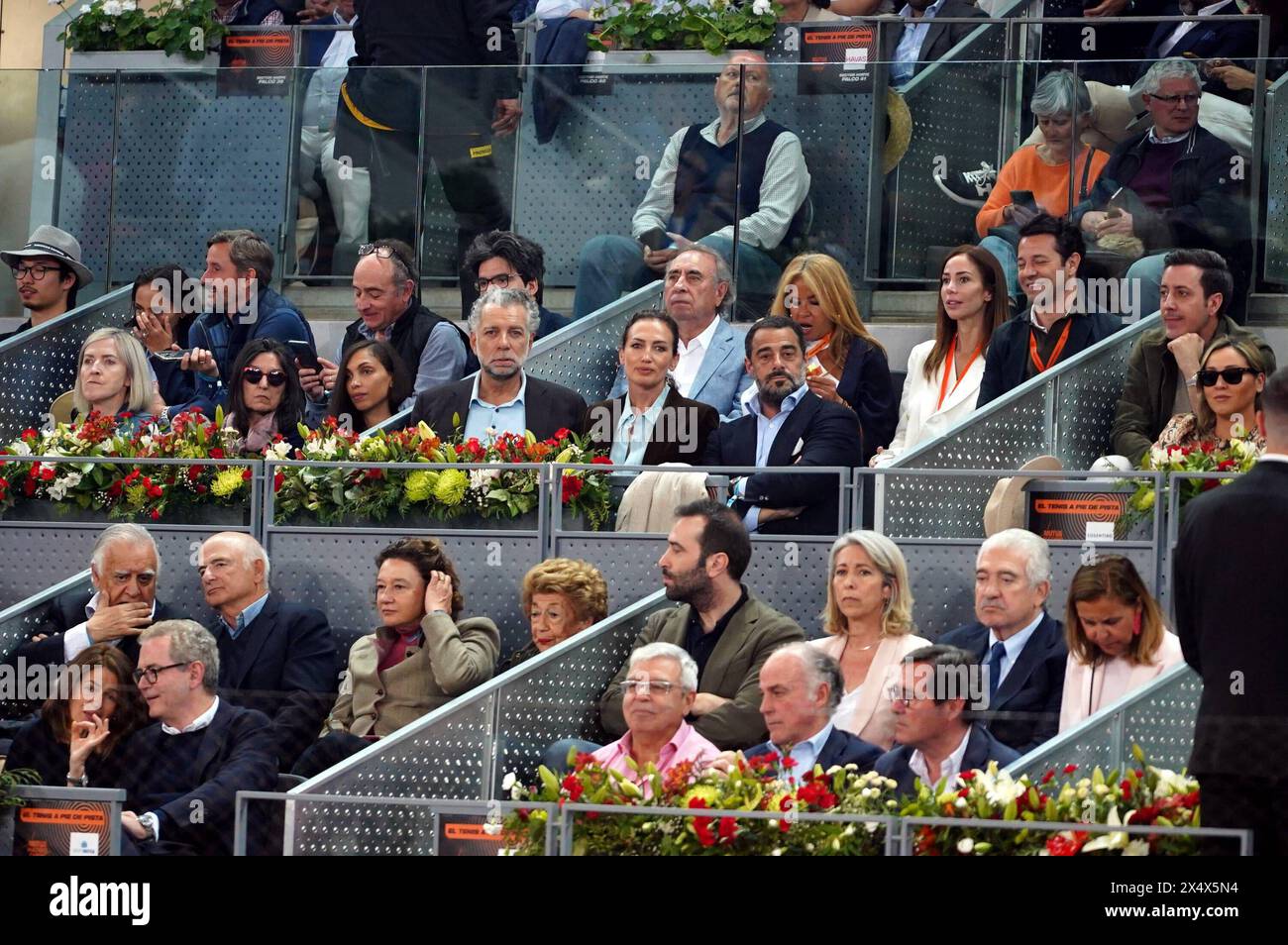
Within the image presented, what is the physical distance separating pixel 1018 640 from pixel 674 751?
1.21m

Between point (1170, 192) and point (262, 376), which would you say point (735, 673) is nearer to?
point (262, 376)

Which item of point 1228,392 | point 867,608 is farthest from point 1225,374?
point 867,608

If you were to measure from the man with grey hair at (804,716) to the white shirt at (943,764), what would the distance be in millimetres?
141

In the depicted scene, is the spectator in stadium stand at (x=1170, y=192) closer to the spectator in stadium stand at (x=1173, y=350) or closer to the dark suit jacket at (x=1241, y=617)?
the spectator in stadium stand at (x=1173, y=350)

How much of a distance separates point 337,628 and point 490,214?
2634 millimetres

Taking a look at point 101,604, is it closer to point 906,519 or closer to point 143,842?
Answer: point 143,842

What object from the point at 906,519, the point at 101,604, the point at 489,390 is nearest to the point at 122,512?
the point at 101,604

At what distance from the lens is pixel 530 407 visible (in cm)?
973

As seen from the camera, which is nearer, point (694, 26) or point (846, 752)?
point (846, 752)

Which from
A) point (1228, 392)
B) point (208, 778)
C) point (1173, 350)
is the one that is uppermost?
point (1173, 350)

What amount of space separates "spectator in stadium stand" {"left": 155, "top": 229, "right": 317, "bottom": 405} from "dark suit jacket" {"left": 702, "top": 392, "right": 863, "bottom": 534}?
238 centimetres

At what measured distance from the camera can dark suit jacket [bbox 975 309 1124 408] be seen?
9602mm

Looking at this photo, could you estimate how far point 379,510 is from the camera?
950cm

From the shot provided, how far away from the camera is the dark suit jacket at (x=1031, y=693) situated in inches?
297
